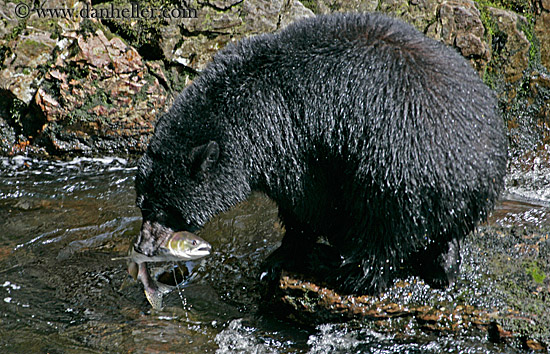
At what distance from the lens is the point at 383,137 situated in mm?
3592

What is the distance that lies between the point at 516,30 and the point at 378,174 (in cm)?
430

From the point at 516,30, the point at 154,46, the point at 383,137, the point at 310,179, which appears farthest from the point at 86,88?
the point at 516,30

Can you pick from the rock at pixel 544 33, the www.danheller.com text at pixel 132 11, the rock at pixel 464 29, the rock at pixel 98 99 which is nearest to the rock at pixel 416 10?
the rock at pixel 464 29

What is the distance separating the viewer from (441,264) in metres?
4.10

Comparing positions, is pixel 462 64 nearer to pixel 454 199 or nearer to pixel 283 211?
pixel 454 199

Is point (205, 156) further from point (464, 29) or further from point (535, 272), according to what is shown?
point (464, 29)

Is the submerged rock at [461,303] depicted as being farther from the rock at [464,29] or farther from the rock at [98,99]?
the rock at [98,99]

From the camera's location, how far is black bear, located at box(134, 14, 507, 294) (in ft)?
11.8

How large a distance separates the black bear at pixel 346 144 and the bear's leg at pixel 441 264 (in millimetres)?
12

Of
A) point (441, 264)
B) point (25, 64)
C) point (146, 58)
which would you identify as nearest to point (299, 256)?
point (441, 264)

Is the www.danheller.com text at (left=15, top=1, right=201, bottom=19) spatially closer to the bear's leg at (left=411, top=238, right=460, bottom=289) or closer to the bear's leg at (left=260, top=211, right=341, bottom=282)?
the bear's leg at (left=260, top=211, right=341, bottom=282)

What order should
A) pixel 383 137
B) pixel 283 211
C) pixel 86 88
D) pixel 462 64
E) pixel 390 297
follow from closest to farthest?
pixel 383 137, pixel 462 64, pixel 390 297, pixel 283 211, pixel 86 88

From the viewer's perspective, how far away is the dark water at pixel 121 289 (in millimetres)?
3998

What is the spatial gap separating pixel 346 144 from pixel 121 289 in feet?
7.52
